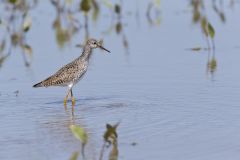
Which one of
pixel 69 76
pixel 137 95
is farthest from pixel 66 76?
pixel 137 95

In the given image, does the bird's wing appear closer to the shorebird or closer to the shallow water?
the shorebird

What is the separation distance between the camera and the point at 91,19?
57.0 ft

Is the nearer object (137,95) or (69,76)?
(137,95)

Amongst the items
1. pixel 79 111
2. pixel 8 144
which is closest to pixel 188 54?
pixel 79 111

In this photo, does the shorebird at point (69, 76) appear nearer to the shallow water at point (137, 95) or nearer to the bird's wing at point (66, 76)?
the bird's wing at point (66, 76)

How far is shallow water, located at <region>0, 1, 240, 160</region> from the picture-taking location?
8195 millimetres

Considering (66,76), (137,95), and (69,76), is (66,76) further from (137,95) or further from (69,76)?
(137,95)

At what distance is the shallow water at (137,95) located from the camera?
26.9 ft

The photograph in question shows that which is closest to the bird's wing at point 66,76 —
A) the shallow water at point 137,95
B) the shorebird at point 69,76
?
the shorebird at point 69,76

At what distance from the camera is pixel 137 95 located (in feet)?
36.5

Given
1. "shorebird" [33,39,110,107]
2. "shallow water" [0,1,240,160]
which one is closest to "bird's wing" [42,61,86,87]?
"shorebird" [33,39,110,107]

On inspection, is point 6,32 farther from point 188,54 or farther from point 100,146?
point 100,146

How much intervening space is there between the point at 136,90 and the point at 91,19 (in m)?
6.19

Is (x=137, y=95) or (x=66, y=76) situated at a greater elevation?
(x=66, y=76)
